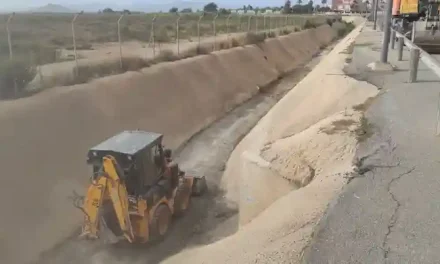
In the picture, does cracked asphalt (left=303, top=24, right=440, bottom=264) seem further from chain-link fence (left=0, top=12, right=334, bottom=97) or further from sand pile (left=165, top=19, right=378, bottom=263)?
chain-link fence (left=0, top=12, right=334, bottom=97)

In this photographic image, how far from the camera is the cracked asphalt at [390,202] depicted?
5.67 meters

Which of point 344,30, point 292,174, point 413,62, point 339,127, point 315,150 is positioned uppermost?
point 413,62

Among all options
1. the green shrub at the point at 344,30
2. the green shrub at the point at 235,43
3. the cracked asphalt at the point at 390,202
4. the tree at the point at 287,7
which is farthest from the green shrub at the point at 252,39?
the tree at the point at 287,7

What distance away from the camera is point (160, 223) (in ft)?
39.1

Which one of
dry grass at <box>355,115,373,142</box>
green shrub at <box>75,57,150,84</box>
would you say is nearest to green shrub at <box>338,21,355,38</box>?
green shrub at <box>75,57,150,84</box>

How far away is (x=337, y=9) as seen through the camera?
575ft

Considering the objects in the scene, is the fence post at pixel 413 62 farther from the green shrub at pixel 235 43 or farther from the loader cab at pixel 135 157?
the green shrub at pixel 235 43

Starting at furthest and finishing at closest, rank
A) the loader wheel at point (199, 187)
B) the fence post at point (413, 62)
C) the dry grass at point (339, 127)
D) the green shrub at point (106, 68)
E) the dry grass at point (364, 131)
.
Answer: the green shrub at point (106, 68)
the loader wheel at point (199, 187)
the fence post at point (413, 62)
the dry grass at point (339, 127)
the dry grass at point (364, 131)

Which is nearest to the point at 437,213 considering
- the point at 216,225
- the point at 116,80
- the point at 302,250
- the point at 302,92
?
the point at 302,250

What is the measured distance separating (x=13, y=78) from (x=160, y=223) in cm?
1020

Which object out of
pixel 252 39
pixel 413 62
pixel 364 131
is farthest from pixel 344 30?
pixel 364 131

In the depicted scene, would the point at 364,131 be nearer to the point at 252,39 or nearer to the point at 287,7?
the point at 252,39

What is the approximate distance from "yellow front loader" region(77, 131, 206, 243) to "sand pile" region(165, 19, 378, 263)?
5.40 ft

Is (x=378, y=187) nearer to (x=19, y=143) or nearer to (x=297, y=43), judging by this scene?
(x=19, y=143)
